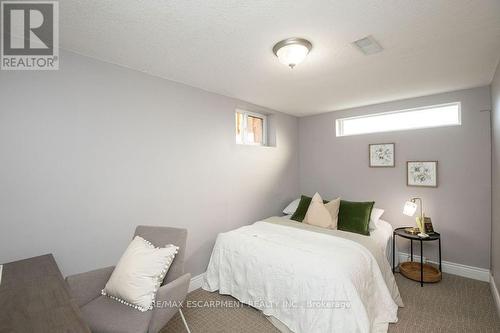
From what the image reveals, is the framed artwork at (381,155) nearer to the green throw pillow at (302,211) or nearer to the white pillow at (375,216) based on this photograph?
the white pillow at (375,216)

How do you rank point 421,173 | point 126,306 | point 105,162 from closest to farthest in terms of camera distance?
point 126,306
point 105,162
point 421,173

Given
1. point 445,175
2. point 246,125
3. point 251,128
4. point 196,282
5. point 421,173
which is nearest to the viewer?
point 196,282

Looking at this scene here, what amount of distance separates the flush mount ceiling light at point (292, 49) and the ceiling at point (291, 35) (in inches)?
2.0

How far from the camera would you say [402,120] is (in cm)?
356

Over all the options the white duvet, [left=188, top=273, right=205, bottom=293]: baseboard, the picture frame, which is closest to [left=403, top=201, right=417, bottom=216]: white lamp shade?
the picture frame

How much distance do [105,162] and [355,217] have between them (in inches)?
120

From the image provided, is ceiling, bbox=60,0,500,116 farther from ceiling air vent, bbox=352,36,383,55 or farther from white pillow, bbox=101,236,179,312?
white pillow, bbox=101,236,179,312

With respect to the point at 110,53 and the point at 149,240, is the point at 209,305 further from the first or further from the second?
the point at 110,53

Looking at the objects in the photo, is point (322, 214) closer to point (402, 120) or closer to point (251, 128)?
point (251, 128)

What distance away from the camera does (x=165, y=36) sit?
70.3 inches

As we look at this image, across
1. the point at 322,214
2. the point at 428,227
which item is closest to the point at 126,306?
the point at 322,214

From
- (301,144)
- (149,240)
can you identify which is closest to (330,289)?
(149,240)

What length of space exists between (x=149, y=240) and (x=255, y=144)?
2.36 meters

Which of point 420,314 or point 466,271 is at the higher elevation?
point 466,271
